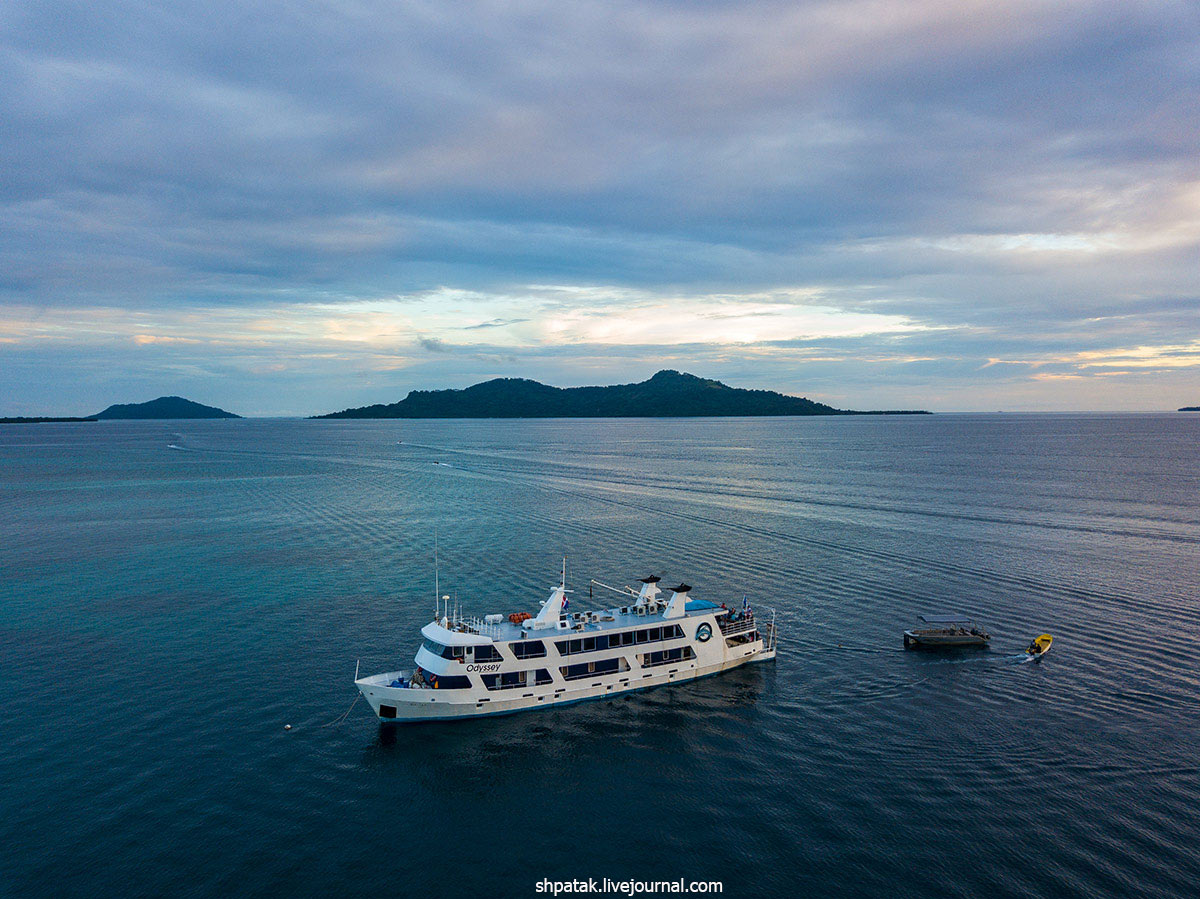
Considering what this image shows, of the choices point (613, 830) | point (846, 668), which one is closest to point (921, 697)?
point (846, 668)

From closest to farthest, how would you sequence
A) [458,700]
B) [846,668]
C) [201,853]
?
1. [201,853]
2. [458,700]
3. [846,668]

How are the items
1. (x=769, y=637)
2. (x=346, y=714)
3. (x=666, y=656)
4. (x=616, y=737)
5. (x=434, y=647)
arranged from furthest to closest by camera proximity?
(x=769, y=637) → (x=666, y=656) → (x=434, y=647) → (x=346, y=714) → (x=616, y=737)

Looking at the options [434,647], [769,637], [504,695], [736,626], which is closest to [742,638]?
[736,626]

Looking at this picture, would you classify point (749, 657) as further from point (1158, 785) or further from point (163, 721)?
point (163, 721)

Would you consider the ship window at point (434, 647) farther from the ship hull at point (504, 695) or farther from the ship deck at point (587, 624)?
the ship hull at point (504, 695)

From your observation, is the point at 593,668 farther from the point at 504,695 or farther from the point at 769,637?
the point at 769,637

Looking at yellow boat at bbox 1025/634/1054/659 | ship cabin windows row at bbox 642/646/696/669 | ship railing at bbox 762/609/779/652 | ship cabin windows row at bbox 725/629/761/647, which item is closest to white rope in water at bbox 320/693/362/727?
ship cabin windows row at bbox 642/646/696/669
